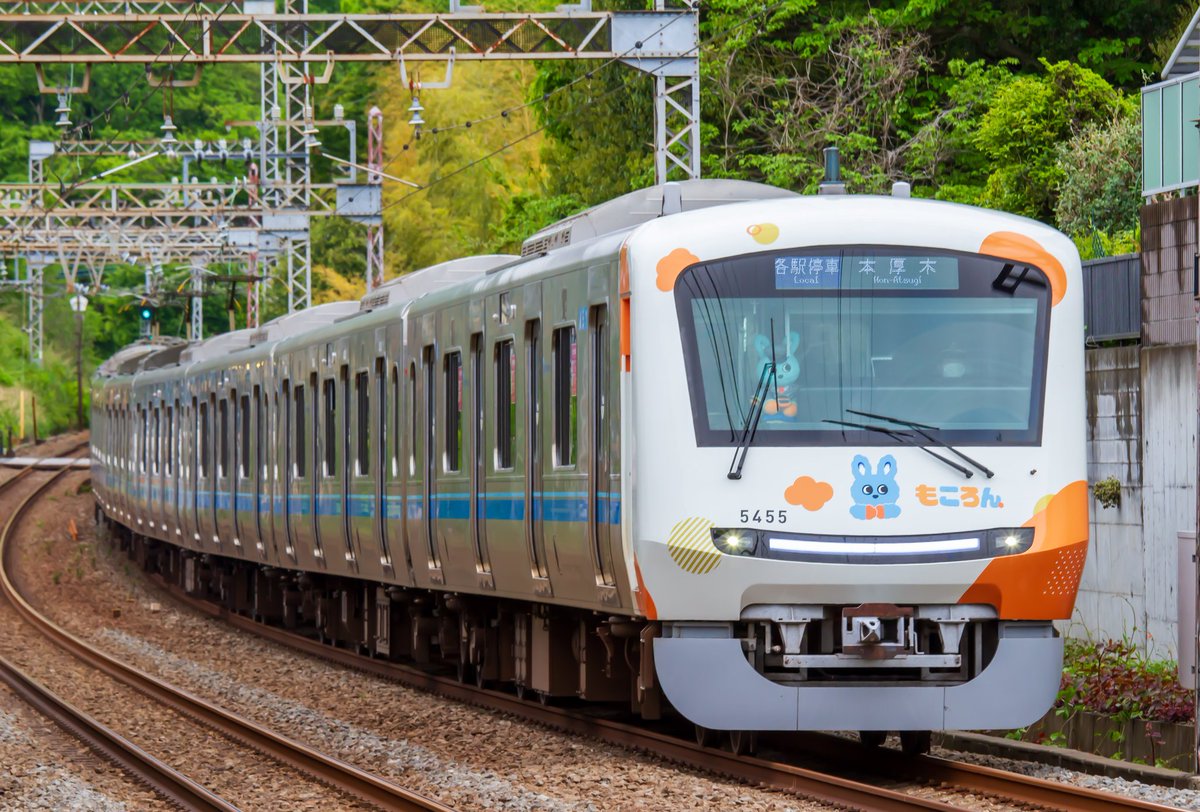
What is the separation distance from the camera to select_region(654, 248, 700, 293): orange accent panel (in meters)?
10.7

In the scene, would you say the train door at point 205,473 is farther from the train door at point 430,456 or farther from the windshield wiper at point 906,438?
the windshield wiper at point 906,438

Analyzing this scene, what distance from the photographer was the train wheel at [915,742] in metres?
11.3

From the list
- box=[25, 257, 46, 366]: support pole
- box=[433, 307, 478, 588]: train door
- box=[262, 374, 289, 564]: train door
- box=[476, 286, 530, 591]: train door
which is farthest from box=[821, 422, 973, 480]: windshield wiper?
box=[25, 257, 46, 366]: support pole

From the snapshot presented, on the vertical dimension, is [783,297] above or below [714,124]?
below

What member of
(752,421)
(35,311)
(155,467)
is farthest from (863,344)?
(35,311)

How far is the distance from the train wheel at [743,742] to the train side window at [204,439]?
52.4 ft

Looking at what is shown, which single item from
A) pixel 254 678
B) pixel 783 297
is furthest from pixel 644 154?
pixel 783 297

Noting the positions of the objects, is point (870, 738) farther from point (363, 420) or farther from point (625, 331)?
point (363, 420)

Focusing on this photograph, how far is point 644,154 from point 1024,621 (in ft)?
85.8

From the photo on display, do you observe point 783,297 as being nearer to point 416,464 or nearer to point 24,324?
point 416,464

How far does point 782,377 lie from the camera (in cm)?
1066

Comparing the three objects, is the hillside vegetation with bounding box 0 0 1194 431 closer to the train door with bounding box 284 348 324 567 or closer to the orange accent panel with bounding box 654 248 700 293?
the train door with bounding box 284 348 324 567

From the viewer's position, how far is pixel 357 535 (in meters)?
18.2

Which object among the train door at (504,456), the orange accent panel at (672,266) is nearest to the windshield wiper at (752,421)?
the orange accent panel at (672,266)
